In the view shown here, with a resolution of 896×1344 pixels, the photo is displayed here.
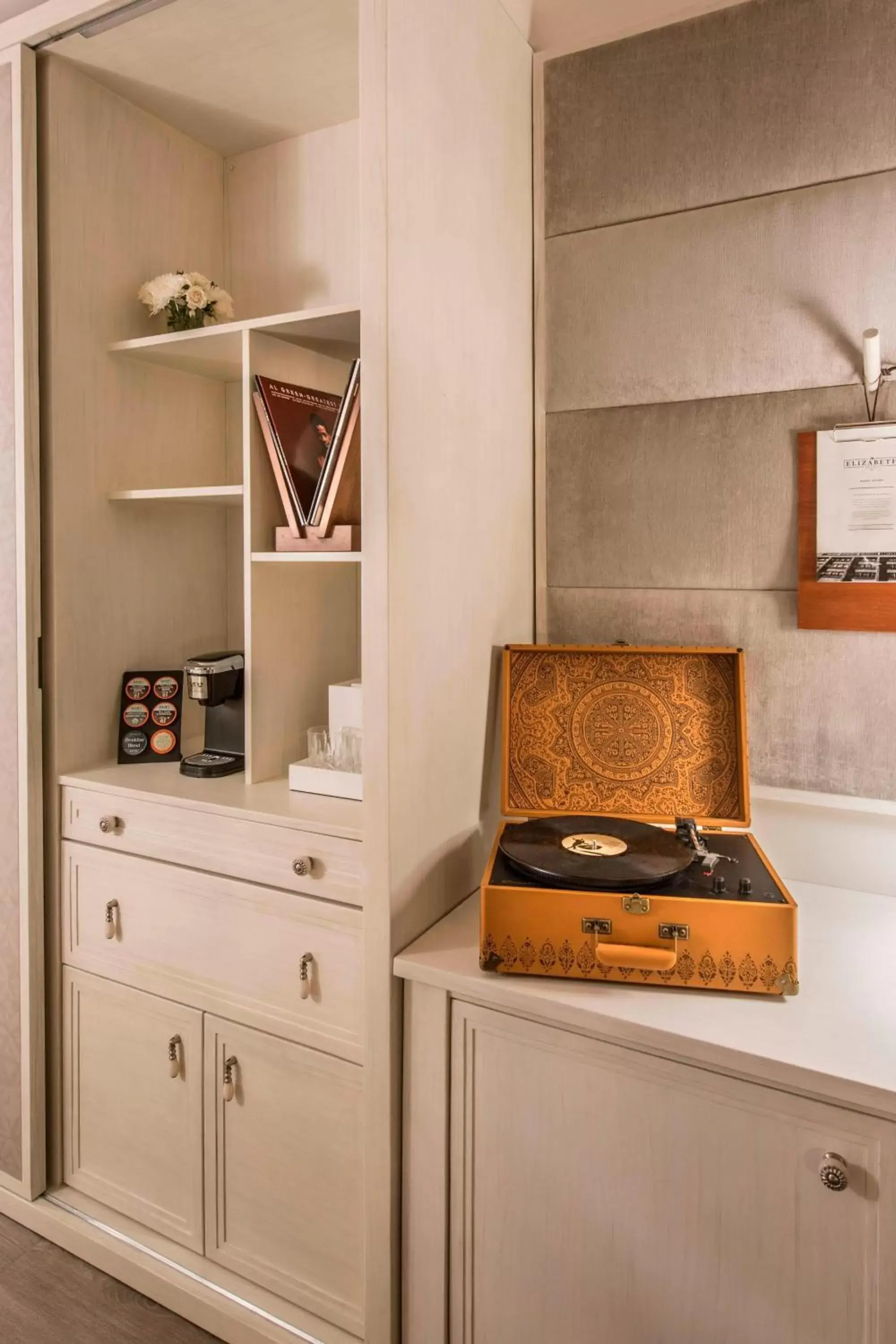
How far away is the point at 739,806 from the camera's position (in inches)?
57.4

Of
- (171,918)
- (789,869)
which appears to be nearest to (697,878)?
(789,869)

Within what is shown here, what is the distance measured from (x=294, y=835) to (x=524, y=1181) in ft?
2.03

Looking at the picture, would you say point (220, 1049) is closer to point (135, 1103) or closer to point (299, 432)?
point (135, 1103)

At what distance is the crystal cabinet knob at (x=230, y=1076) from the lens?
152 cm

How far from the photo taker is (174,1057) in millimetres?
1598

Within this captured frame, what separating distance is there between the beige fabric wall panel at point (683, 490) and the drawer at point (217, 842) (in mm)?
733

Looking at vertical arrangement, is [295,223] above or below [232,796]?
above

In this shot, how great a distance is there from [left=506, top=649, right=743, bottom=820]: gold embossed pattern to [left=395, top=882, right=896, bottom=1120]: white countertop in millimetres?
272

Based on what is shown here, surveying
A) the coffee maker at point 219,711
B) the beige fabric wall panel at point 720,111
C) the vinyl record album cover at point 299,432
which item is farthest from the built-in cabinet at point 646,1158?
the beige fabric wall panel at point 720,111

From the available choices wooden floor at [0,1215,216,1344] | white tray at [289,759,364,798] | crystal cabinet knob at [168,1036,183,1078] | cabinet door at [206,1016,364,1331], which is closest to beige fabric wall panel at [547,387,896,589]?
white tray at [289,759,364,798]

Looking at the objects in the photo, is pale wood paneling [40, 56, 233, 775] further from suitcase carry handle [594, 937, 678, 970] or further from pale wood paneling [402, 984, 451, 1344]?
suitcase carry handle [594, 937, 678, 970]

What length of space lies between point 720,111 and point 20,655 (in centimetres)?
166

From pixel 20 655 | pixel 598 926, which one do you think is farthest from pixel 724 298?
pixel 20 655

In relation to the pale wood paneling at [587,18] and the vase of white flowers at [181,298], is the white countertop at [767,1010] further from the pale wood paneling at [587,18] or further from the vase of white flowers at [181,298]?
the pale wood paneling at [587,18]
